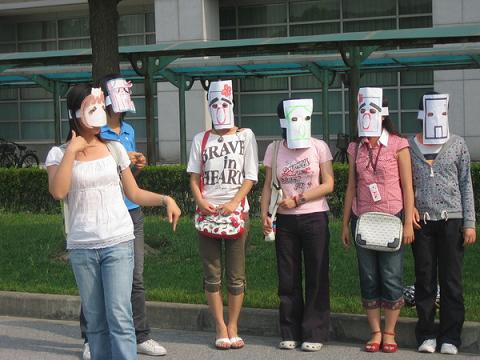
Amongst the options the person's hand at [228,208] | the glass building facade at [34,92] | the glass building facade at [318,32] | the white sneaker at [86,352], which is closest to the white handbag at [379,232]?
the person's hand at [228,208]

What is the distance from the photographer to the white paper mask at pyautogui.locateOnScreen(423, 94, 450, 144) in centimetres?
693

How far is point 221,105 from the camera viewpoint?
23.9 feet

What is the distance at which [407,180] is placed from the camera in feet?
22.8

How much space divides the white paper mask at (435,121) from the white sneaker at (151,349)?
2.50 metres

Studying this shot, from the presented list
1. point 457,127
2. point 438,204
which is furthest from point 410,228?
point 457,127

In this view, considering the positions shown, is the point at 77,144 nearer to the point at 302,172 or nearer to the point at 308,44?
the point at 302,172

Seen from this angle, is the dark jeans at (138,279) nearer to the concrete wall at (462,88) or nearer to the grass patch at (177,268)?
the grass patch at (177,268)

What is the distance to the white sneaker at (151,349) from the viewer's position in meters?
7.28

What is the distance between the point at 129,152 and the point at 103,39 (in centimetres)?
475

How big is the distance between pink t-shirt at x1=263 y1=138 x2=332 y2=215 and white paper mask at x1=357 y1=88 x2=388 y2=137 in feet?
1.27

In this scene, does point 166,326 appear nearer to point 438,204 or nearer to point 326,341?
point 326,341

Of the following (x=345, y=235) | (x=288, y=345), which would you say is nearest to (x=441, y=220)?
(x=345, y=235)

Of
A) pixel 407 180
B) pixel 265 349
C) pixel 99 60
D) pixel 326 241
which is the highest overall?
pixel 99 60

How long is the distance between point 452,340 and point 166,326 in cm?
258
